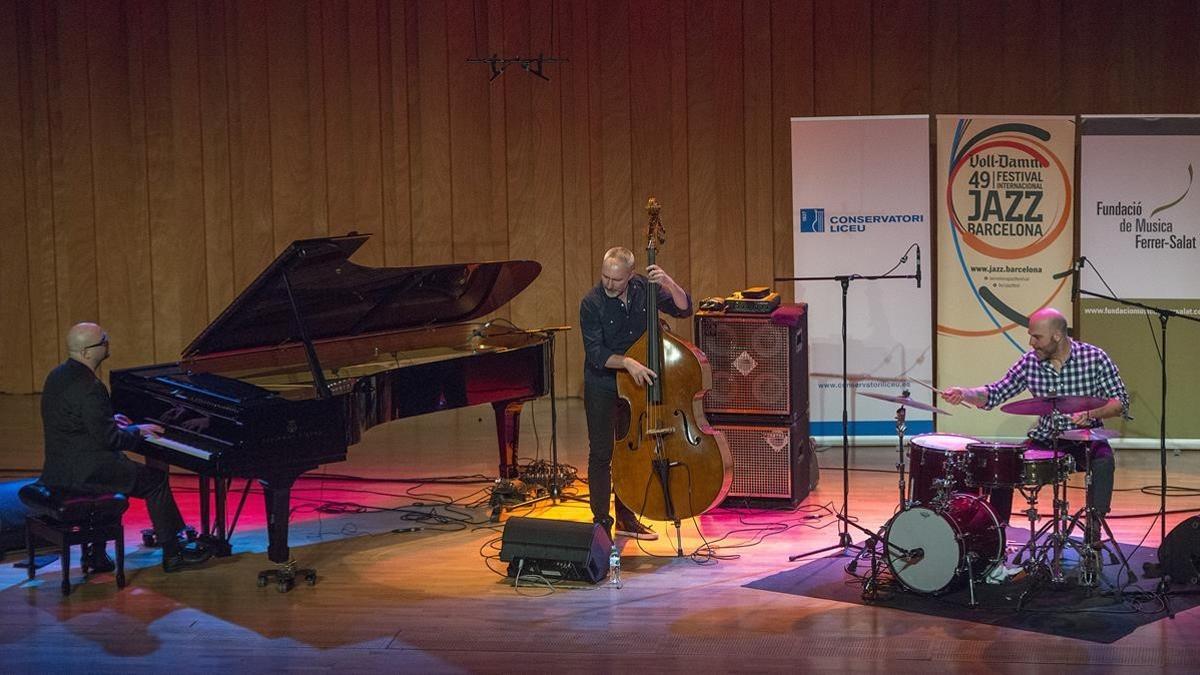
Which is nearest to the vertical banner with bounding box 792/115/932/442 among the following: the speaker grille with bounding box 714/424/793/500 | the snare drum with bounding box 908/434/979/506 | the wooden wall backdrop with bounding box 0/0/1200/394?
the speaker grille with bounding box 714/424/793/500

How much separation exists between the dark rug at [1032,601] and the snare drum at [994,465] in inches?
18.9

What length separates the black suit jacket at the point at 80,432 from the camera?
609 centimetres

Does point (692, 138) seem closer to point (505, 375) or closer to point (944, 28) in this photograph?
point (944, 28)

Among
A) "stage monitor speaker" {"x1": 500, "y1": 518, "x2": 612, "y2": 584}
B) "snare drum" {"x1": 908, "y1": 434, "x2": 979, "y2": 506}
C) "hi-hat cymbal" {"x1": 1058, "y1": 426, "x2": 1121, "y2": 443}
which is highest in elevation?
"hi-hat cymbal" {"x1": 1058, "y1": 426, "x2": 1121, "y2": 443}

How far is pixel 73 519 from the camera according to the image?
612 cm

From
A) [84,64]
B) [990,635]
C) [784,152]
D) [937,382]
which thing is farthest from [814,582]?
[84,64]

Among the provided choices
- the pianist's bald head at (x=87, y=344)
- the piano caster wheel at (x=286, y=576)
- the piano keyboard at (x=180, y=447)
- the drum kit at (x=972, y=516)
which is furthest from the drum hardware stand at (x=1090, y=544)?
the pianist's bald head at (x=87, y=344)

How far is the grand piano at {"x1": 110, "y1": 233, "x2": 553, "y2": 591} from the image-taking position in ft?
19.6

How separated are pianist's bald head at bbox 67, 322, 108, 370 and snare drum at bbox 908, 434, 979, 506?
358cm

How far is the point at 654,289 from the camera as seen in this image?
638 centimetres

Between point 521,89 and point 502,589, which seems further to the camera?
point 521,89

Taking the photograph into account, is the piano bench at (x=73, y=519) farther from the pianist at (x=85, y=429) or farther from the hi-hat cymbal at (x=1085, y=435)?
the hi-hat cymbal at (x=1085, y=435)

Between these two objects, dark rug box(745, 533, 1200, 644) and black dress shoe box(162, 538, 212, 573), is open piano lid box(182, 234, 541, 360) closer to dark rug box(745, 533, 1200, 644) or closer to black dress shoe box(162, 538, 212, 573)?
black dress shoe box(162, 538, 212, 573)

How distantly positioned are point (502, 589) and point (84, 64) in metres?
7.13
